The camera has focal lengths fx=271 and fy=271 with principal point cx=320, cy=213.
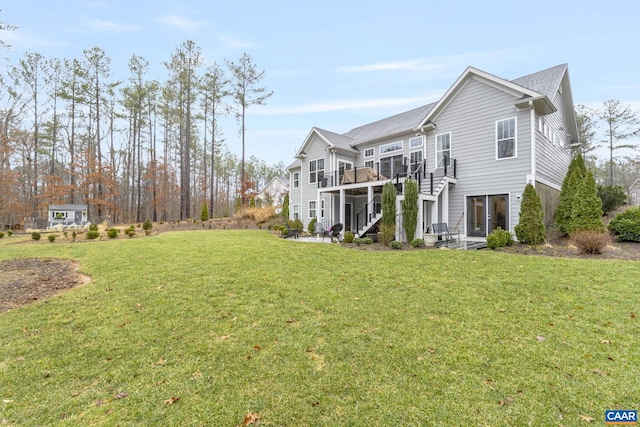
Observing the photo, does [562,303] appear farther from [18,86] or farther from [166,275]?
[18,86]

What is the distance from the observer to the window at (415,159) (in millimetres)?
14839

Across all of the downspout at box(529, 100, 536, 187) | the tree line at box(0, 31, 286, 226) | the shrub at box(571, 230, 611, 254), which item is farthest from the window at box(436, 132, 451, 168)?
the tree line at box(0, 31, 286, 226)

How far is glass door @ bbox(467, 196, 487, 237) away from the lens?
12234 millimetres

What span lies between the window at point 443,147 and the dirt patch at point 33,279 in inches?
567

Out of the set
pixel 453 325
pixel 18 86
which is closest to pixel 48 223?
pixel 18 86

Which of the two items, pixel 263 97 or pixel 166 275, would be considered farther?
pixel 263 97

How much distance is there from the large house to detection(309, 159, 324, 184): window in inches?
108

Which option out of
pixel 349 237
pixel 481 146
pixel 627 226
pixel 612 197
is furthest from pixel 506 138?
pixel 612 197

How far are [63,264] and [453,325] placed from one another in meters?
10.9

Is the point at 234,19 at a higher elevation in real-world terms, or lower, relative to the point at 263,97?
lower

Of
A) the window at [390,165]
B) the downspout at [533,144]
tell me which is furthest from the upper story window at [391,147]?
the downspout at [533,144]

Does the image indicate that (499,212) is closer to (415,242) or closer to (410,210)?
(410,210)

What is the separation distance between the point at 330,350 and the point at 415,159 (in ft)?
45.7

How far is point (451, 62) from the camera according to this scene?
17094 millimetres
